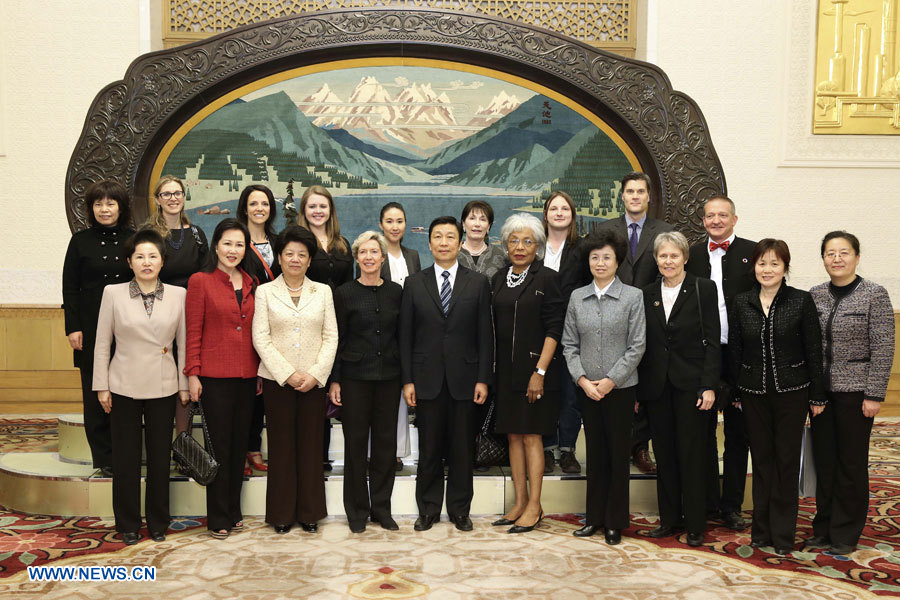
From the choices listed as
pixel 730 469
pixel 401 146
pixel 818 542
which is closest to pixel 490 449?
pixel 730 469

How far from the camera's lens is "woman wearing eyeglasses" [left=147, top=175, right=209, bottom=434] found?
3924 millimetres

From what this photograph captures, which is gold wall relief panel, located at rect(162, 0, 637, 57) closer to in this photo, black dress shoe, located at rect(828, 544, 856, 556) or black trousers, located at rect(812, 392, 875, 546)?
black trousers, located at rect(812, 392, 875, 546)

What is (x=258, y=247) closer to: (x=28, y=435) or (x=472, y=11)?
(x=28, y=435)

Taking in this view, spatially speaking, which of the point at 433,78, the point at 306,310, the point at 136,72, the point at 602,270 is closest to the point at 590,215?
the point at 433,78

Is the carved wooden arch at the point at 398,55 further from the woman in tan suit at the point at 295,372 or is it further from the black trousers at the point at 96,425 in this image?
the woman in tan suit at the point at 295,372

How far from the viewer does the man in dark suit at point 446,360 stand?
11.9 feet

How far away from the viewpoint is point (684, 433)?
3.51 metres

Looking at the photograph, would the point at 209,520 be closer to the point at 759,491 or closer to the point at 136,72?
the point at 759,491

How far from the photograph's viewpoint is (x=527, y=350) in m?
3.59

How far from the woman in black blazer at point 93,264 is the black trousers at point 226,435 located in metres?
0.77

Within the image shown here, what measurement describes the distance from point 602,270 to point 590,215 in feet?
8.77

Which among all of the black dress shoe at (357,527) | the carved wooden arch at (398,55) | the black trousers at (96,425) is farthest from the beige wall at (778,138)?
the black trousers at (96,425)

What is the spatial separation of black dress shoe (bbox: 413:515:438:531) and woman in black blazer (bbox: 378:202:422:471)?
0.32 meters

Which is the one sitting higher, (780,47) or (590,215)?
(780,47)
